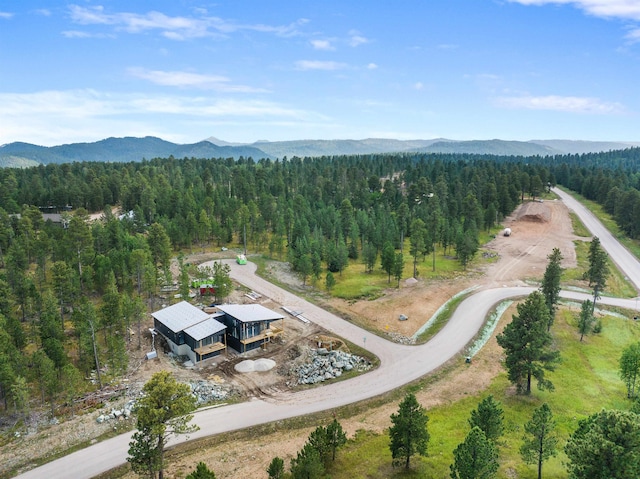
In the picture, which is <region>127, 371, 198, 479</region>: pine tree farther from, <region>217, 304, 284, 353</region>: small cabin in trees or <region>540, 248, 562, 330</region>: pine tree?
<region>540, 248, 562, 330</region>: pine tree

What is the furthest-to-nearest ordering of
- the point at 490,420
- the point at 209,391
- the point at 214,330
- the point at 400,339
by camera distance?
the point at 400,339
the point at 214,330
the point at 209,391
the point at 490,420

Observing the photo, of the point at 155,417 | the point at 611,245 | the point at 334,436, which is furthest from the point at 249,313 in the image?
the point at 611,245

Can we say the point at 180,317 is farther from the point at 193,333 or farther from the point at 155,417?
the point at 155,417

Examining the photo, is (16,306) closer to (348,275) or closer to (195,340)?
(195,340)

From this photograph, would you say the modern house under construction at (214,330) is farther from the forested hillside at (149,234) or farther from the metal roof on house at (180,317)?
the forested hillside at (149,234)

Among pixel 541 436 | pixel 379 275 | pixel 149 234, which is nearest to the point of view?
pixel 541 436

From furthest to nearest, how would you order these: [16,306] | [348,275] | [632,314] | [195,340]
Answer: [348,275] → [632,314] → [16,306] → [195,340]

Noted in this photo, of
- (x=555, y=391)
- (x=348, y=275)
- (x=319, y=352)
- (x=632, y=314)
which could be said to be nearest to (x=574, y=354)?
(x=555, y=391)
